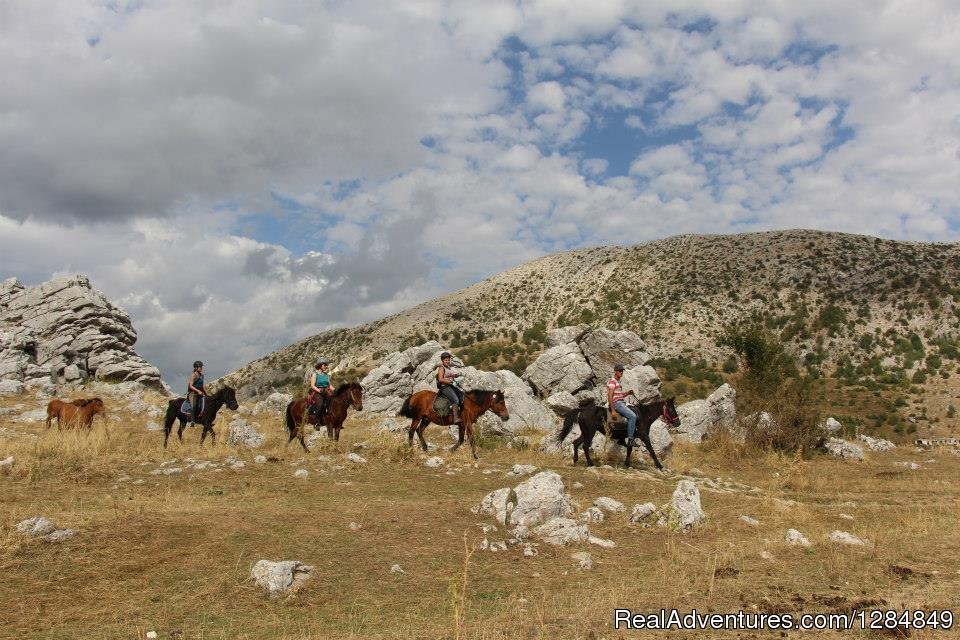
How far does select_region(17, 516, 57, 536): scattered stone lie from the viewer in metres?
8.48

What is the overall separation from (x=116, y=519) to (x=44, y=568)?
1.61 m

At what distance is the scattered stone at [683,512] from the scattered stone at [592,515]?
1.03m

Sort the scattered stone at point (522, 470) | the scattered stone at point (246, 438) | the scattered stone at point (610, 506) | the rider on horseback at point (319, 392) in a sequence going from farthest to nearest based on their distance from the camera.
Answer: the scattered stone at point (246, 438) < the rider on horseback at point (319, 392) < the scattered stone at point (522, 470) < the scattered stone at point (610, 506)

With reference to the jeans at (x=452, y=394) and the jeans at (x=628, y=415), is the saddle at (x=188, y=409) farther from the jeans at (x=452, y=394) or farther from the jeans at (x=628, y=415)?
the jeans at (x=628, y=415)

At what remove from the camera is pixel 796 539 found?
9336 millimetres

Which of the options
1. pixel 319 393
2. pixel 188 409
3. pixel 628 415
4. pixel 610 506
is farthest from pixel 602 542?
pixel 188 409

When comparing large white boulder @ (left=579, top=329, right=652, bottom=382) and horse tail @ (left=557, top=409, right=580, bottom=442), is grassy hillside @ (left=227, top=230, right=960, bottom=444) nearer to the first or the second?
large white boulder @ (left=579, top=329, right=652, bottom=382)

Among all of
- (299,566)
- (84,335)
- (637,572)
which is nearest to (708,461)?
(637,572)

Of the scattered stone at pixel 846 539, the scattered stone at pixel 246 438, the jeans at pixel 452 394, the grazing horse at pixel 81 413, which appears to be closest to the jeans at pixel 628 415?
the jeans at pixel 452 394

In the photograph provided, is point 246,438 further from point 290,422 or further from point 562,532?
point 562,532

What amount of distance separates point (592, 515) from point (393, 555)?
13.0 feet

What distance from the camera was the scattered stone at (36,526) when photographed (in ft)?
27.8

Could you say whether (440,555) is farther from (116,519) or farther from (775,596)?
(116,519)

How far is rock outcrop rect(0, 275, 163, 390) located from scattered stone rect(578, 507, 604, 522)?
30.4 meters
